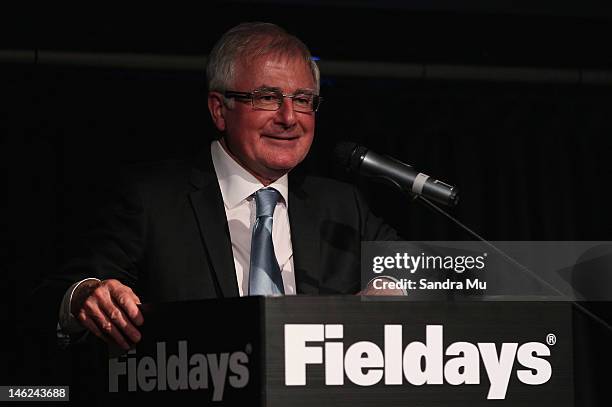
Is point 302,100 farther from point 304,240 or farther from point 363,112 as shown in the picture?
point 363,112

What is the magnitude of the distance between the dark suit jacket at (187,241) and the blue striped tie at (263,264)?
40 millimetres

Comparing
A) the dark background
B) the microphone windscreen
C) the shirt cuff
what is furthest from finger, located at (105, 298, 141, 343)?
the dark background

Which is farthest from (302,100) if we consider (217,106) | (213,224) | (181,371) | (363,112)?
(363,112)

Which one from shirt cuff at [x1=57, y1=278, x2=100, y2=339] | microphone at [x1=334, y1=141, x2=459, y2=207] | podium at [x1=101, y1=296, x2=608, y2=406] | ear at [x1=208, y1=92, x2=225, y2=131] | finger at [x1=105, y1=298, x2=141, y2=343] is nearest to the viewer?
podium at [x1=101, y1=296, x2=608, y2=406]

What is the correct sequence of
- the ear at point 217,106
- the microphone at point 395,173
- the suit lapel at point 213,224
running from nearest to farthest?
1. the microphone at point 395,173
2. the suit lapel at point 213,224
3. the ear at point 217,106

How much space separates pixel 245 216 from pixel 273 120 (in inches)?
8.1

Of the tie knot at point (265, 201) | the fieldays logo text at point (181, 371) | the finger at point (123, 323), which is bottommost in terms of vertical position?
the fieldays logo text at point (181, 371)

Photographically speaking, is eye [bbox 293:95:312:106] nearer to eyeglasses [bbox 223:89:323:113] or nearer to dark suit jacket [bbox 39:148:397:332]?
eyeglasses [bbox 223:89:323:113]

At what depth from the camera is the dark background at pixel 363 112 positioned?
146 inches

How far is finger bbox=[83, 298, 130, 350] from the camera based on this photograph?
159 centimetres

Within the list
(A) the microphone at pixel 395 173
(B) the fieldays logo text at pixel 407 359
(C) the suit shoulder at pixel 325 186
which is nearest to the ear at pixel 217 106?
(C) the suit shoulder at pixel 325 186

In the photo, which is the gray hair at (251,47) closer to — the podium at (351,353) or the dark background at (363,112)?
the podium at (351,353)

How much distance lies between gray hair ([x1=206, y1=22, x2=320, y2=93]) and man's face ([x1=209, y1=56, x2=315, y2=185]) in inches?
0.6

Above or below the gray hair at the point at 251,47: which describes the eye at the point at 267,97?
below
